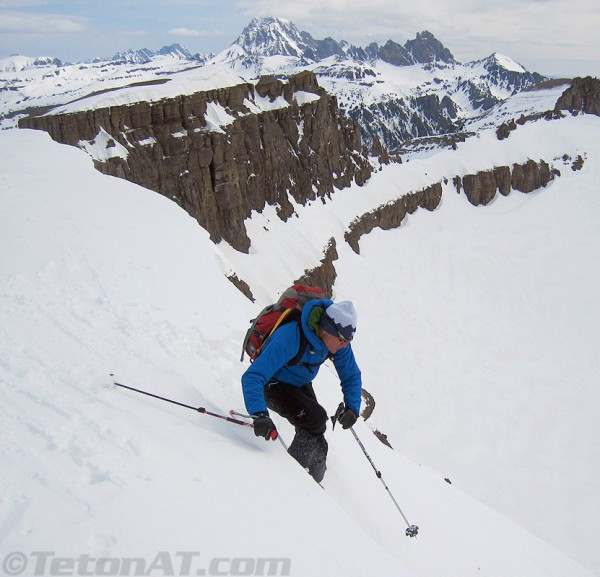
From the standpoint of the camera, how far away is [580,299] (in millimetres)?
43125

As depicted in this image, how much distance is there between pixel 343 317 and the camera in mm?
5305

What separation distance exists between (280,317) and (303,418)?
54.4 inches

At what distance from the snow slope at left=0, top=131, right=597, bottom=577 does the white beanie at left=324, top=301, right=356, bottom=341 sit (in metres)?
1.74

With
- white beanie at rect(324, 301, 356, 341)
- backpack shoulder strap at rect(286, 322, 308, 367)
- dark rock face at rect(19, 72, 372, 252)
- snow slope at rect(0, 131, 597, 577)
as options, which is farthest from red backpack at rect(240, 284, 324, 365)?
dark rock face at rect(19, 72, 372, 252)

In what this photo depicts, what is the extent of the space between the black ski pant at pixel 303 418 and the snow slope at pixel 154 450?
0.35 m

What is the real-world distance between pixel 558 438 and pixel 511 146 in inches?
2267

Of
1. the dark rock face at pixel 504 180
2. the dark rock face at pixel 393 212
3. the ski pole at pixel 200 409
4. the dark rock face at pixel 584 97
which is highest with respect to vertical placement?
the dark rock face at pixel 584 97

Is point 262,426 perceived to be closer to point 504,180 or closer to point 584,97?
point 504,180

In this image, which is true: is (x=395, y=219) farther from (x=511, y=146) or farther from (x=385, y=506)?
(x=385, y=506)

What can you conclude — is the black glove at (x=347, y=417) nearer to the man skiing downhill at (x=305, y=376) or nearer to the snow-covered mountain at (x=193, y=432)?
the man skiing downhill at (x=305, y=376)

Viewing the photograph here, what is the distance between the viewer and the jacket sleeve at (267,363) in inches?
209

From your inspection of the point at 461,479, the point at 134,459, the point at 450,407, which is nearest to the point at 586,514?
the point at 461,479

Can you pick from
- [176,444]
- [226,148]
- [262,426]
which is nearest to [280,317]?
[262,426]

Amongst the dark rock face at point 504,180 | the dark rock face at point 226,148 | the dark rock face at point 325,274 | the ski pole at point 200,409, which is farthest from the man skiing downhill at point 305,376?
the dark rock face at point 504,180
